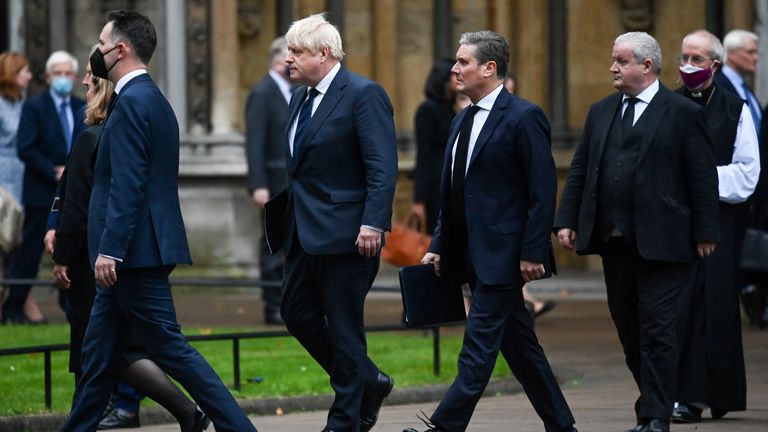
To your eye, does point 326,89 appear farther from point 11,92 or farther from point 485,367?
point 11,92

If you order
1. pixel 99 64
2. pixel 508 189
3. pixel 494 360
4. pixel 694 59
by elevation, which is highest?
pixel 99 64

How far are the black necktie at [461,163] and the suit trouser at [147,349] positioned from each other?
1.32m

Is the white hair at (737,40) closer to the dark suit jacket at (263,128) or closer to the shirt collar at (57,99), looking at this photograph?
the dark suit jacket at (263,128)

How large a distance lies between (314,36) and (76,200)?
128 cm

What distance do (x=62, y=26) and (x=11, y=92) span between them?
12.6 ft

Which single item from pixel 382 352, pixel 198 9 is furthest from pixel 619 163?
pixel 198 9

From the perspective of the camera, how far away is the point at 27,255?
48.2 feet

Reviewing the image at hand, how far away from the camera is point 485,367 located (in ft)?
27.6

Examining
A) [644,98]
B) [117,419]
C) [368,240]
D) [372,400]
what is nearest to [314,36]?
[368,240]

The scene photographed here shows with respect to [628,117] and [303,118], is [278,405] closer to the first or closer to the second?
[303,118]

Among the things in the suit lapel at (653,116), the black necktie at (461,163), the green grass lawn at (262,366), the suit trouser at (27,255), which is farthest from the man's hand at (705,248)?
the suit trouser at (27,255)

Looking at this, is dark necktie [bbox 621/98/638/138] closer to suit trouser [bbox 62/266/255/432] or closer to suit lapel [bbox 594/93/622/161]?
suit lapel [bbox 594/93/622/161]

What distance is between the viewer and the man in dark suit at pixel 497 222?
841 cm

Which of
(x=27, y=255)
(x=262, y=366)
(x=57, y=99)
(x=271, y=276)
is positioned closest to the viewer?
(x=262, y=366)
